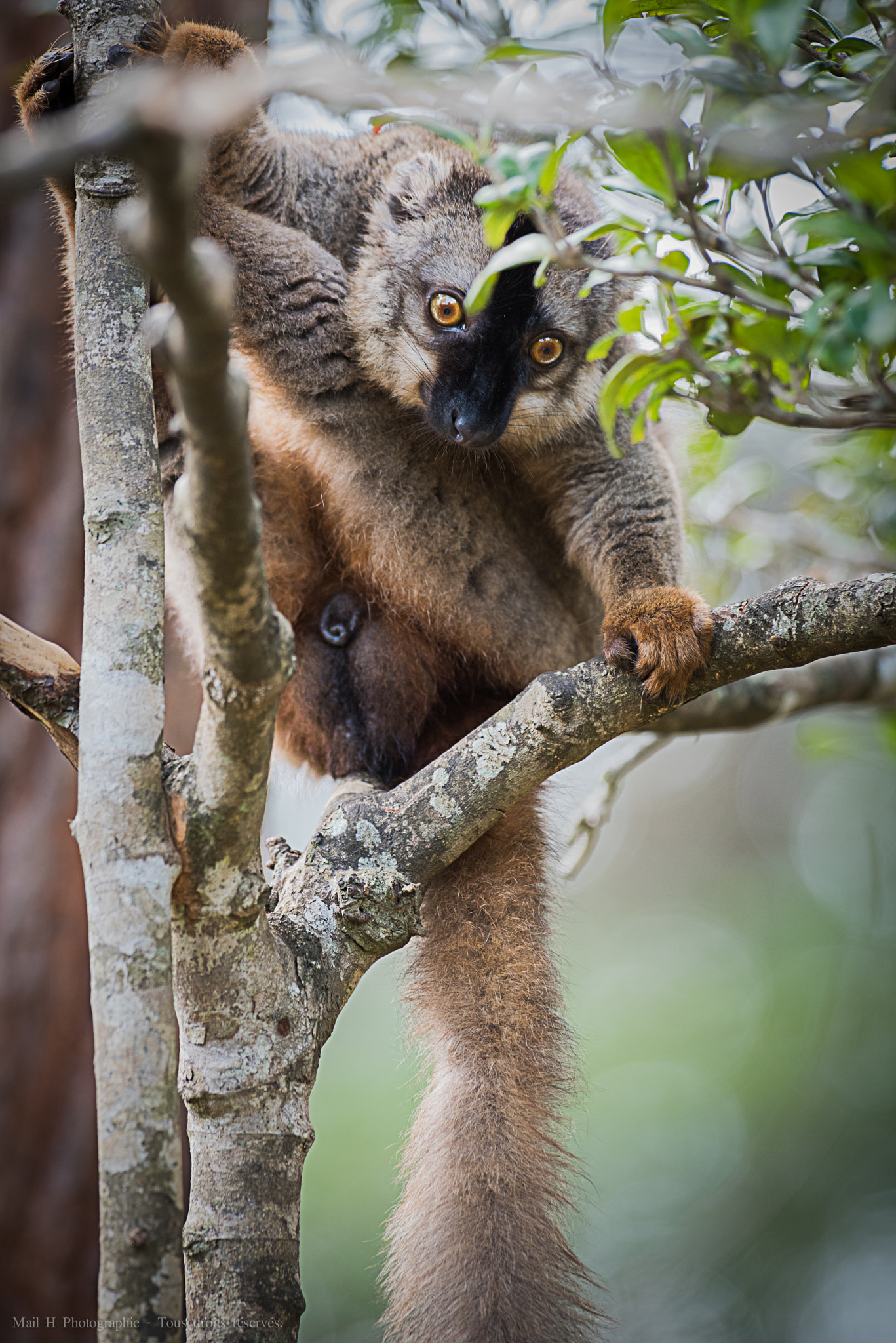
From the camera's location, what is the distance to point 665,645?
2635 millimetres

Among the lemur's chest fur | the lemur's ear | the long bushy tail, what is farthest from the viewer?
the lemur's ear

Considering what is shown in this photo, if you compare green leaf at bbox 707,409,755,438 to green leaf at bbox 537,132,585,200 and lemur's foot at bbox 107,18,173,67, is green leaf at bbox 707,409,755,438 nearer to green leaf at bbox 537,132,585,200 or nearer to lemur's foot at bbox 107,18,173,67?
green leaf at bbox 537,132,585,200

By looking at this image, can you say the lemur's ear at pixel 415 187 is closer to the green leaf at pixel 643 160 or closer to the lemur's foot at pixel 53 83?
the lemur's foot at pixel 53 83

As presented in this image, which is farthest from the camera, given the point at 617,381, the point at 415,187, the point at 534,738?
the point at 415,187

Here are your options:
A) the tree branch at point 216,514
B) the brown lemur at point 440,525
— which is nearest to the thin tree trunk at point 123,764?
the tree branch at point 216,514

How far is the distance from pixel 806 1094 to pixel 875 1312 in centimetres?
209

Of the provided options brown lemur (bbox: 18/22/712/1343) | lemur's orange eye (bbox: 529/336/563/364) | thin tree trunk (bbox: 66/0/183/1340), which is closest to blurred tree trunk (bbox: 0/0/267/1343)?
brown lemur (bbox: 18/22/712/1343)

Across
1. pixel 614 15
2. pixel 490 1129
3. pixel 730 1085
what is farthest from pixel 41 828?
pixel 730 1085

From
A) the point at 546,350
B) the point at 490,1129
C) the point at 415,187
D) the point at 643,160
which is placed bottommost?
the point at 490,1129

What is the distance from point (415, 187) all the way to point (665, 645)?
6.01 ft

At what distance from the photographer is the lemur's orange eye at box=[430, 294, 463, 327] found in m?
3.19

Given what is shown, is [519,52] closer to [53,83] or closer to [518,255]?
[518,255]

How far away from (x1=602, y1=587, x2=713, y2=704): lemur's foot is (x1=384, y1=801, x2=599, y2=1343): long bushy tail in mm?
791

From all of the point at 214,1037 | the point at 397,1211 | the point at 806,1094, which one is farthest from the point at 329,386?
the point at 806,1094
